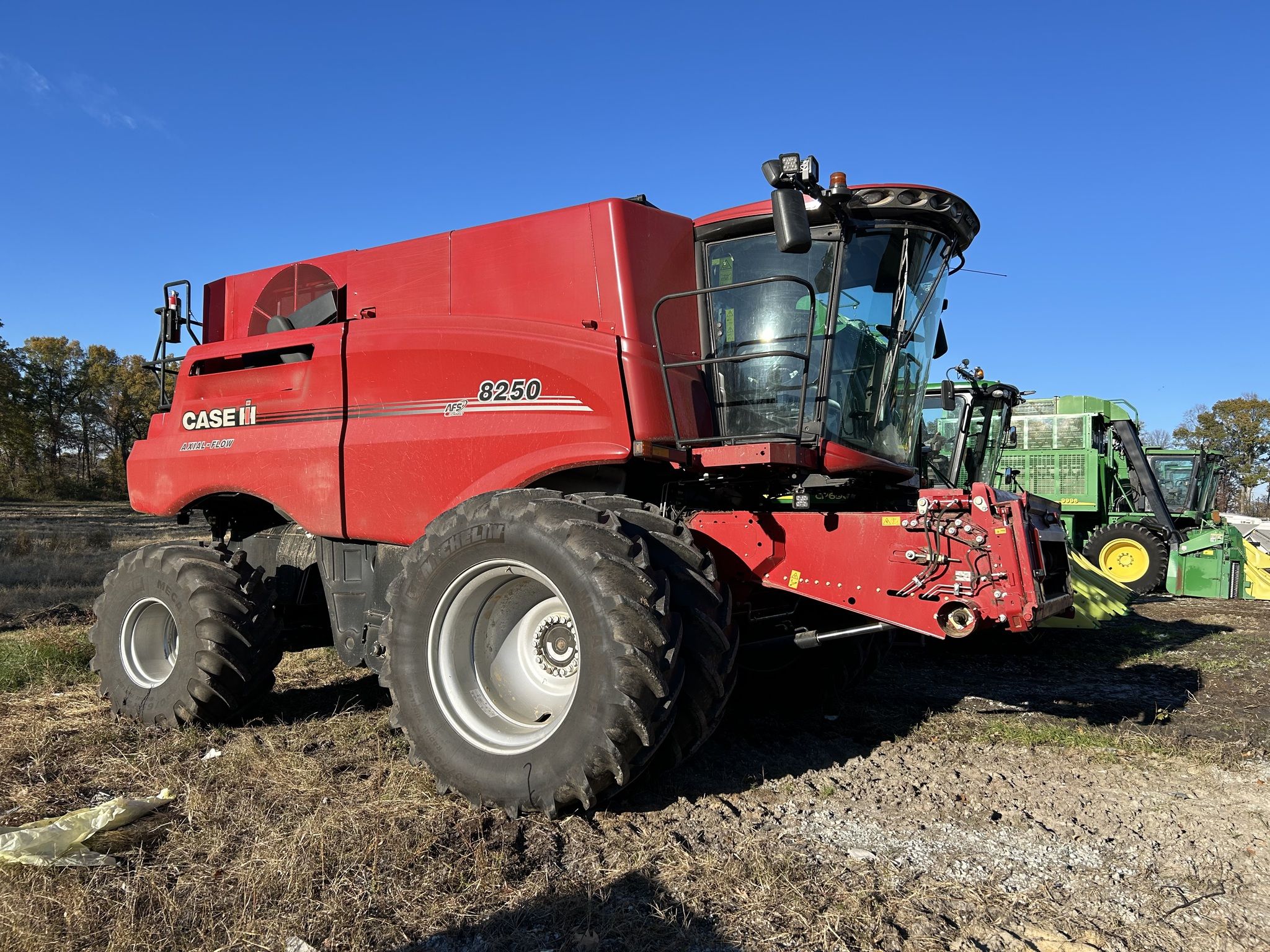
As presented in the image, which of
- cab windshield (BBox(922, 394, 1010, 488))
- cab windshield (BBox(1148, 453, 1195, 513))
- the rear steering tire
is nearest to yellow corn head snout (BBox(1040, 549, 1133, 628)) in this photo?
cab windshield (BBox(922, 394, 1010, 488))

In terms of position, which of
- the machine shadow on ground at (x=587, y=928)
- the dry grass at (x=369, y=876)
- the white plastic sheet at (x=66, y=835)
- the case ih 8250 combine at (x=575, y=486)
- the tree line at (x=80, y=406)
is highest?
the tree line at (x=80, y=406)

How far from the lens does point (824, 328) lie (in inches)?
175

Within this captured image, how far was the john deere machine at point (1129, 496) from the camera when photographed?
13.9 m

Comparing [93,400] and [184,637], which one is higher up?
[93,400]

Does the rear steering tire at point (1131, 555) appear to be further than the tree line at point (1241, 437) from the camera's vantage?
No

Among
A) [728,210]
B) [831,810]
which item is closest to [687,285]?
[728,210]

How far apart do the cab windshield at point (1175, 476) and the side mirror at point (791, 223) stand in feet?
55.1

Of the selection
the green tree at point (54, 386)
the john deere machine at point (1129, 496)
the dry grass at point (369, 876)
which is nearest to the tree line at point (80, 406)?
the green tree at point (54, 386)

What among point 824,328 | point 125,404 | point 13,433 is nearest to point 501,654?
point 824,328

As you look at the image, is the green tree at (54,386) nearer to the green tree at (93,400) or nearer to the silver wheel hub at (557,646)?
the green tree at (93,400)

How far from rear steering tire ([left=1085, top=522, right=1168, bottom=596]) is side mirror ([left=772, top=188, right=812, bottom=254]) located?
1314 cm

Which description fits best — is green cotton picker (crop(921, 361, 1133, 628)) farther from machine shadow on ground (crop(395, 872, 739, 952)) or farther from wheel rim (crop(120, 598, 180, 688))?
wheel rim (crop(120, 598, 180, 688))

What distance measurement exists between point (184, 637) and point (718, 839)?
131 inches

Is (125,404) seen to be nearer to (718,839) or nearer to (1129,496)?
(1129,496)
